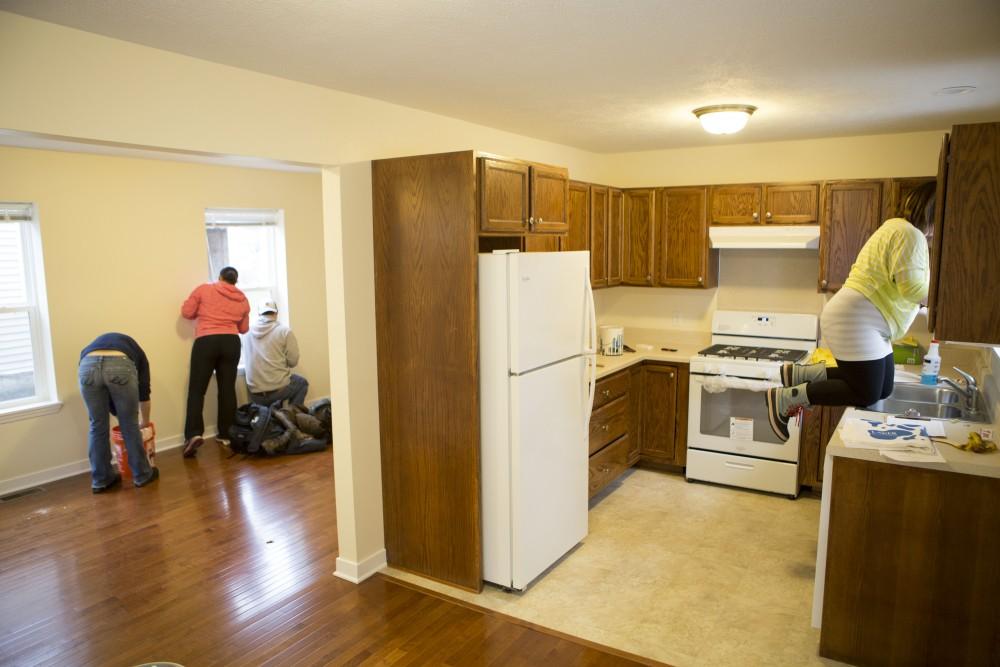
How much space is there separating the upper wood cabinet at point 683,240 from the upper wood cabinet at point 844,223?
788 millimetres

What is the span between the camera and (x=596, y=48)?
2.54 metres

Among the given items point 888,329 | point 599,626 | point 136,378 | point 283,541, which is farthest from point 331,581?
point 888,329

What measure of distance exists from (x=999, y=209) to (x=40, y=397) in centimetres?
582

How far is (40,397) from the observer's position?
5027mm

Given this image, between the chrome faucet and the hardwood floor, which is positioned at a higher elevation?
the chrome faucet

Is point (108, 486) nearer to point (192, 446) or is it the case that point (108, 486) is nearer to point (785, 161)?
point (192, 446)

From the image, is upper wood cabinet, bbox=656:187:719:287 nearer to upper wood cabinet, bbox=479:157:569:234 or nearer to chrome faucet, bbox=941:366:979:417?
upper wood cabinet, bbox=479:157:569:234

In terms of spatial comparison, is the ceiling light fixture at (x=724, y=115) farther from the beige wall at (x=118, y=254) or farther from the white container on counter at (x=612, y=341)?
the beige wall at (x=118, y=254)

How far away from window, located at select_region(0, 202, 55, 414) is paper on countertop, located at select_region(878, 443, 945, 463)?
→ 17.6ft

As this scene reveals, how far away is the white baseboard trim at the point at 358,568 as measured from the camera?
3.44 meters

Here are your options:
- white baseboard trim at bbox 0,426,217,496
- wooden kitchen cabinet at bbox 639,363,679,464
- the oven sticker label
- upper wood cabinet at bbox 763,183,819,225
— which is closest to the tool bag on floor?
white baseboard trim at bbox 0,426,217,496

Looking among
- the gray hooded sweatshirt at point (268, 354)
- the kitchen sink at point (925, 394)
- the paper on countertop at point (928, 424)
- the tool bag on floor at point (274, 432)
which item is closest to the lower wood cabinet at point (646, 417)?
the kitchen sink at point (925, 394)

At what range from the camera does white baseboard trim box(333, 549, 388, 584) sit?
11.3 ft

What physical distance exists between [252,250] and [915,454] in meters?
5.50
